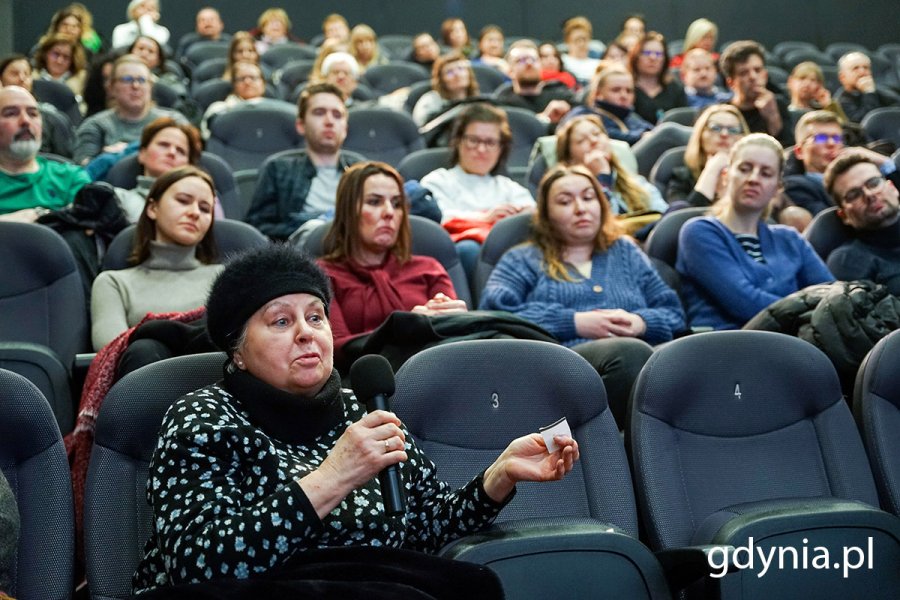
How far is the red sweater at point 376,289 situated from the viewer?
2.72 m

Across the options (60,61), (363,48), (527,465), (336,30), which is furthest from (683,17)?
(527,465)

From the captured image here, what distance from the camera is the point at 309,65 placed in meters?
7.03

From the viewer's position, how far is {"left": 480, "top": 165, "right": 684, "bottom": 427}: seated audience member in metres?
2.85

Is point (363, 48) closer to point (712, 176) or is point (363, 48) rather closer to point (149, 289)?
point (712, 176)

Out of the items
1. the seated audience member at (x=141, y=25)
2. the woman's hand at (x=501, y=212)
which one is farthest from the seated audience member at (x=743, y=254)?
the seated audience member at (x=141, y=25)

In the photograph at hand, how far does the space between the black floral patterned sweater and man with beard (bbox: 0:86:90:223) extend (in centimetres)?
213

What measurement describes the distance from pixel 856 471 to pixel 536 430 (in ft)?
2.09

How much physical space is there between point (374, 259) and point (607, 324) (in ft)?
2.08

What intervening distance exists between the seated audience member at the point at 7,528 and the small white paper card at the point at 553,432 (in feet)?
2.63

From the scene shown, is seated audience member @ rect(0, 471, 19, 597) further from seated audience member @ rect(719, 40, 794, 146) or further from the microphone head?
seated audience member @ rect(719, 40, 794, 146)

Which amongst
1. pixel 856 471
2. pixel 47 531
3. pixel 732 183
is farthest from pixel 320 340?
pixel 732 183

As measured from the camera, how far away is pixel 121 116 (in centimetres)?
473

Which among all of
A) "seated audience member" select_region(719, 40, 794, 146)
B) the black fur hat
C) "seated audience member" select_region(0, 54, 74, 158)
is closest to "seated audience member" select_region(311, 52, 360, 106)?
"seated audience member" select_region(0, 54, 74, 158)

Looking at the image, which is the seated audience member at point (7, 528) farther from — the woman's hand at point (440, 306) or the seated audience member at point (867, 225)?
the seated audience member at point (867, 225)
